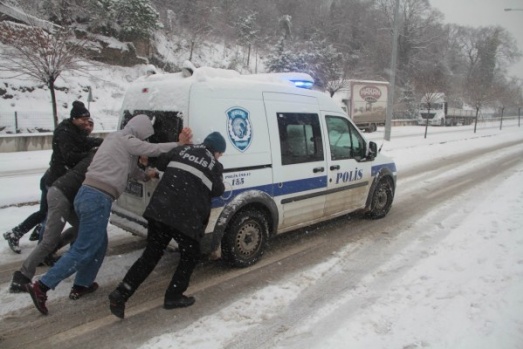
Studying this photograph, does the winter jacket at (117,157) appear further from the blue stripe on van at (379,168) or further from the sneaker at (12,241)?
the blue stripe on van at (379,168)

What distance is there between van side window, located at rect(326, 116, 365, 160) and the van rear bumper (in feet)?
7.63

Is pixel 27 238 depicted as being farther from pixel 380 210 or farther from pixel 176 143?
pixel 380 210

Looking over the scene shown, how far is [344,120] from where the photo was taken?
586 cm

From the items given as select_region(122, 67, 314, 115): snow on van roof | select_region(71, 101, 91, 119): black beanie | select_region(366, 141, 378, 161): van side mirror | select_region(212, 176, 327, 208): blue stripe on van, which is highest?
select_region(122, 67, 314, 115): snow on van roof

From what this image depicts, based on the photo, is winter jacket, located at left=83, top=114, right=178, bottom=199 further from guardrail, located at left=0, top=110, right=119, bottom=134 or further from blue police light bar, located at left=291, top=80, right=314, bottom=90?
guardrail, located at left=0, top=110, right=119, bottom=134

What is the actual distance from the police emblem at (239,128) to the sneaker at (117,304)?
1.89 meters

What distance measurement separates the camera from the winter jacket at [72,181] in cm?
395

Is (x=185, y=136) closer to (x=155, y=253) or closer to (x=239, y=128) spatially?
(x=239, y=128)

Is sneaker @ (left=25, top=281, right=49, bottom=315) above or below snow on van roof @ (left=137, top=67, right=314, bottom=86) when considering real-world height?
below

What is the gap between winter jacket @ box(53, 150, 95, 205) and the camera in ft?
13.0

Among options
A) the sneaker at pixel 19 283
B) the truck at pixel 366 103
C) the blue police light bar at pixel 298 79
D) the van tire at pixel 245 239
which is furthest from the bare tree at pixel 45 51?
the truck at pixel 366 103

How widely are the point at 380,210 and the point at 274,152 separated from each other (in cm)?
304

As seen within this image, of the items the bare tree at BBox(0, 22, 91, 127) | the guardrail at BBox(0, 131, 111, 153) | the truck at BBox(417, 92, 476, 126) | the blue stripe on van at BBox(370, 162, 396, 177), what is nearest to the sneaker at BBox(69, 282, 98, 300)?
the blue stripe on van at BBox(370, 162, 396, 177)

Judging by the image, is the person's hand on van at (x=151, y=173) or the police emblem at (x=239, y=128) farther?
the police emblem at (x=239, y=128)
